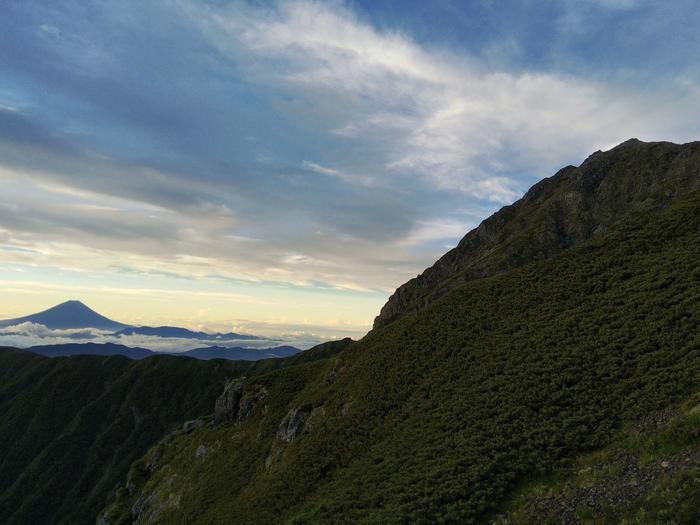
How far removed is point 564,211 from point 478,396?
4733 inches

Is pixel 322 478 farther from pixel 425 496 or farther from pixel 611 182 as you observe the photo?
pixel 611 182

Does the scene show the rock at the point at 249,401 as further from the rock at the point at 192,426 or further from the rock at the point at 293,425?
the rock at the point at 192,426

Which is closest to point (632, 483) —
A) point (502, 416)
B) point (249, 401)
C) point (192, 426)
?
point (502, 416)

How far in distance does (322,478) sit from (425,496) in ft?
53.9

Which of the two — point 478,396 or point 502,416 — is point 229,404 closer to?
point 478,396

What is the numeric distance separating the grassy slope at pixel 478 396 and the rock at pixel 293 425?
3.61 feet

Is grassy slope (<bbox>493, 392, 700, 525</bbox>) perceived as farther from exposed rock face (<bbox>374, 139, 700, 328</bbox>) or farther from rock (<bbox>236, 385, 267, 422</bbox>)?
exposed rock face (<bbox>374, 139, 700, 328</bbox>)

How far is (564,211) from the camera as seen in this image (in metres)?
134

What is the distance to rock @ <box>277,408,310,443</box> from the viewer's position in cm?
5144

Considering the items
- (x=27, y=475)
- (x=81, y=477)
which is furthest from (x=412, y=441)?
(x=27, y=475)

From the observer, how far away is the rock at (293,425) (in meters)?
51.4

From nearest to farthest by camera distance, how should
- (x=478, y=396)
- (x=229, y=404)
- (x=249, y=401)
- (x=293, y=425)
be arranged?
(x=478, y=396) → (x=293, y=425) → (x=249, y=401) → (x=229, y=404)

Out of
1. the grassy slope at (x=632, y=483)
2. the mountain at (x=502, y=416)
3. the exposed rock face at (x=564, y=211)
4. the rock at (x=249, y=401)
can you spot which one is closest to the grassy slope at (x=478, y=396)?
the mountain at (x=502, y=416)

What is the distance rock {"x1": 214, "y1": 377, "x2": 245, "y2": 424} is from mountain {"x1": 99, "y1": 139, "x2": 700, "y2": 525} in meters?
2.19
